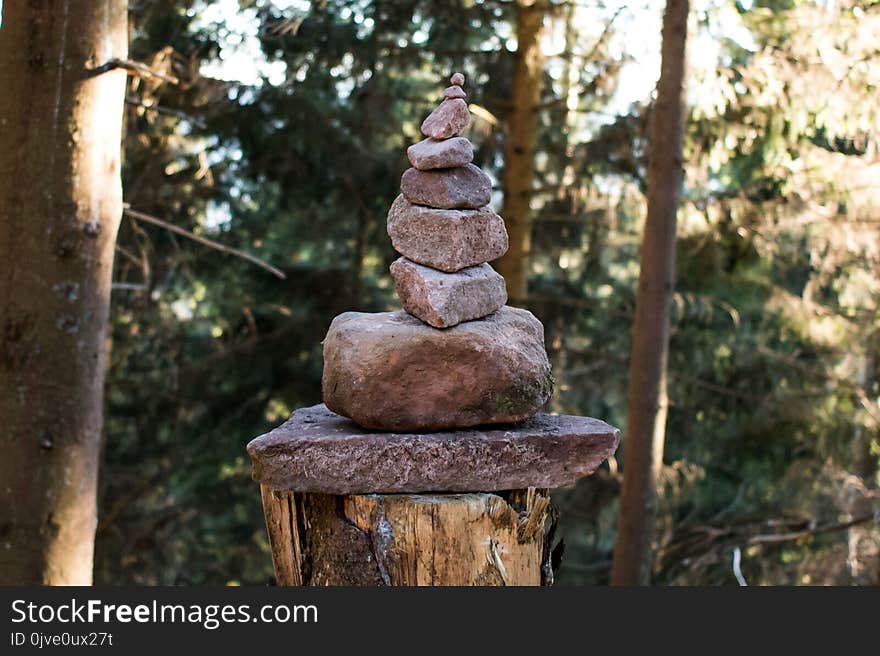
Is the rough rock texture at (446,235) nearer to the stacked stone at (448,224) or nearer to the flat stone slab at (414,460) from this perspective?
the stacked stone at (448,224)

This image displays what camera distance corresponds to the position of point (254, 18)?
985 cm

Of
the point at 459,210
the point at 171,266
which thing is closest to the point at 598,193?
the point at 171,266

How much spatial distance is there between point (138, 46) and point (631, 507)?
6941mm

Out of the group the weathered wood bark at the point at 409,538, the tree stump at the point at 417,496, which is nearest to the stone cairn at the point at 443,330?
the tree stump at the point at 417,496

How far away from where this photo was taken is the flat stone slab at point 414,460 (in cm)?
434

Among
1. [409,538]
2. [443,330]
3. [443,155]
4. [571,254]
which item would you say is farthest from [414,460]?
[571,254]

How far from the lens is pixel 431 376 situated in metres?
4.40

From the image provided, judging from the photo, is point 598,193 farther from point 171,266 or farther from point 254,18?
point 171,266

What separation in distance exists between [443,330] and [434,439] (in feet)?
1.51

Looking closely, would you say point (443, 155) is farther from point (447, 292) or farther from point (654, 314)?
point (654, 314)

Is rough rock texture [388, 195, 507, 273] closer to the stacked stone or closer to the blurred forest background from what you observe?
the stacked stone

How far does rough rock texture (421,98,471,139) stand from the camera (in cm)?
456

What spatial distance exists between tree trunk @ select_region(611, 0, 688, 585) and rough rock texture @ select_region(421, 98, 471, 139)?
428 centimetres

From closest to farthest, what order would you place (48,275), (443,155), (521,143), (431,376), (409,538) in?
(409,538)
(431,376)
(443,155)
(48,275)
(521,143)
